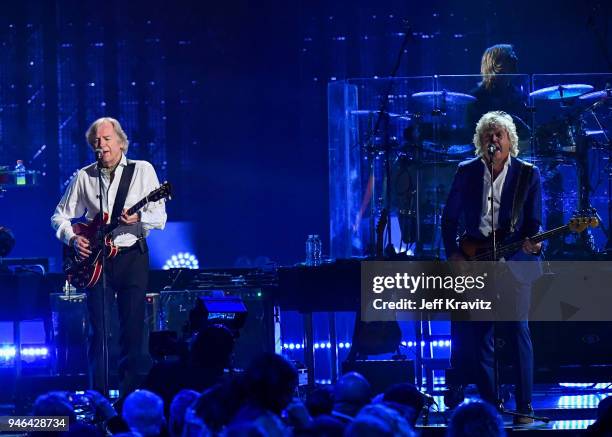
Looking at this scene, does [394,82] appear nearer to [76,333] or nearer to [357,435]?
[76,333]

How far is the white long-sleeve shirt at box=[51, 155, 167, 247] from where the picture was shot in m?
8.34

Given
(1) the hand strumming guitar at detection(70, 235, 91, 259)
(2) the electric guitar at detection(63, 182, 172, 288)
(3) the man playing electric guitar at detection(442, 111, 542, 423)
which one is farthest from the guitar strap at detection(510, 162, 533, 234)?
(1) the hand strumming guitar at detection(70, 235, 91, 259)

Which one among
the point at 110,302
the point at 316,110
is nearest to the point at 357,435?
the point at 110,302

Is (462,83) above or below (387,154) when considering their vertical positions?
above

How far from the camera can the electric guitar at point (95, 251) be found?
8.20 meters

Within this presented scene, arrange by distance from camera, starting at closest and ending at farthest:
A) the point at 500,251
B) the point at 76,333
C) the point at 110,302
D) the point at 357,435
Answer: the point at 357,435
the point at 500,251
the point at 110,302
the point at 76,333

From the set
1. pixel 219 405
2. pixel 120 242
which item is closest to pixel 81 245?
pixel 120 242

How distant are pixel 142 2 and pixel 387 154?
6363 millimetres

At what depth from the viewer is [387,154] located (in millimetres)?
10266

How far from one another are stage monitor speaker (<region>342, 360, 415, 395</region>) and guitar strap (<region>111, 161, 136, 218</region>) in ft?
7.53

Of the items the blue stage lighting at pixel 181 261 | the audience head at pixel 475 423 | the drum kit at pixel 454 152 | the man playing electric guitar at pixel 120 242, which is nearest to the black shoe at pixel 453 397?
the drum kit at pixel 454 152

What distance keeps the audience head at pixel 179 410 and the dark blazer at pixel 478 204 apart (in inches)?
118

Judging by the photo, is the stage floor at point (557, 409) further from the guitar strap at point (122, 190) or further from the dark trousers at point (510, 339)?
the guitar strap at point (122, 190)

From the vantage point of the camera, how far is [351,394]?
19.3ft
